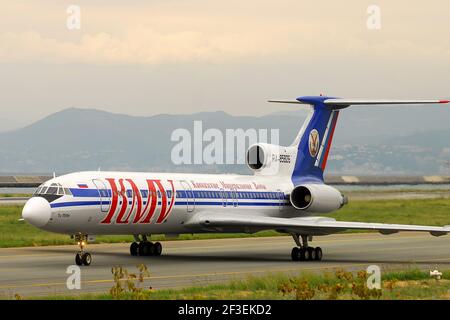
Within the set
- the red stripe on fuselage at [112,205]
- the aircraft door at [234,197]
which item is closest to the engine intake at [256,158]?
the aircraft door at [234,197]

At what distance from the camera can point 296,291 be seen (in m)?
21.6

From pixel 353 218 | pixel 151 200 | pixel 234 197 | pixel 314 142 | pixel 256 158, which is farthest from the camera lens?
pixel 353 218

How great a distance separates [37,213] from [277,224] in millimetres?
8957

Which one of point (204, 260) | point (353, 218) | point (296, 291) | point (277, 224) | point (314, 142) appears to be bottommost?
point (296, 291)

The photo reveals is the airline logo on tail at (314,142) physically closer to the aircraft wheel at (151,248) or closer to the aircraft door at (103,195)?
the aircraft wheel at (151,248)

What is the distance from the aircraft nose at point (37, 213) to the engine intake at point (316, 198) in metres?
12.3

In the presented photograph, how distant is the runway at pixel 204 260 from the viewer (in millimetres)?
26875

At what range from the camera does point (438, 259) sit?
121 ft

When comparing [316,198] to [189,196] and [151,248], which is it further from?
[151,248]

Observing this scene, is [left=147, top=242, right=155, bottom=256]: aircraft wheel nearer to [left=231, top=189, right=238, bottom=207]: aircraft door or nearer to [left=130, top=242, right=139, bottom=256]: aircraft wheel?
[left=130, top=242, right=139, bottom=256]: aircraft wheel

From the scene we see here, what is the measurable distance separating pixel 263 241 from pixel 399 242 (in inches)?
254

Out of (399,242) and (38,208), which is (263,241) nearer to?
(399,242)

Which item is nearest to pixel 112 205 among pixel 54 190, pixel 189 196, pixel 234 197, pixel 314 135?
pixel 54 190

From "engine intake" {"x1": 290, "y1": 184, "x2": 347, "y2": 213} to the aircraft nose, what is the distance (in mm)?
12277
